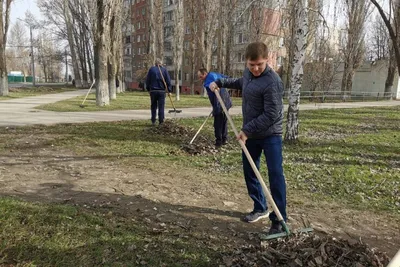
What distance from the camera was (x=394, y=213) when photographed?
404 centimetres

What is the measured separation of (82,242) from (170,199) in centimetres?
148

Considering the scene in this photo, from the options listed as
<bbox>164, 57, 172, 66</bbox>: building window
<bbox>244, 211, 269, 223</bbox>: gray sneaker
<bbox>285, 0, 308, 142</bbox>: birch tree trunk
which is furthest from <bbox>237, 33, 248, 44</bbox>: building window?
<bbox>244, 211, 269, 223</bbox>: gray sneaker

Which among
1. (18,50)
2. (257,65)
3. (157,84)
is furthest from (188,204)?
(18,50)

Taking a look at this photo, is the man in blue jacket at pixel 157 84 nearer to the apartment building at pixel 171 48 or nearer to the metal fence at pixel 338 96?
the apartment building at pixel 171 48

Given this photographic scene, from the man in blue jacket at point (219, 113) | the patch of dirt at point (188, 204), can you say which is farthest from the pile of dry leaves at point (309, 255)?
the man in blue jacket at point (219, 113)

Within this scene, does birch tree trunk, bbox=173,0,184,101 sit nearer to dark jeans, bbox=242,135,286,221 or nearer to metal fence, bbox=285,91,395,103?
metal fence, bbox=285,91,395,103

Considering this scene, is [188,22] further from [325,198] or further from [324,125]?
[325,198]

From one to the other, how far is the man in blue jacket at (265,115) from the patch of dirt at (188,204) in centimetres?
57

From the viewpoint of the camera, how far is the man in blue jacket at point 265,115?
2996 mm

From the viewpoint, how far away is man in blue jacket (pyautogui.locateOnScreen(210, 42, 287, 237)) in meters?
3.00

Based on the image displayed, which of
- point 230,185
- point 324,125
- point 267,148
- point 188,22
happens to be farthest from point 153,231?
point 188,22

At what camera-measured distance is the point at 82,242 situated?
2799mm

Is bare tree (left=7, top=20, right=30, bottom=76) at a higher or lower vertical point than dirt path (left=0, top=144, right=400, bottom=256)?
higher

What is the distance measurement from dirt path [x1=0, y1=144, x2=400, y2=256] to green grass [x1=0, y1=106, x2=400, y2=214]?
49cm
